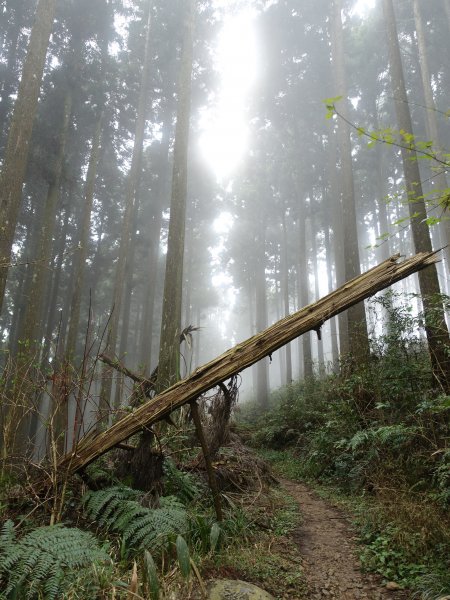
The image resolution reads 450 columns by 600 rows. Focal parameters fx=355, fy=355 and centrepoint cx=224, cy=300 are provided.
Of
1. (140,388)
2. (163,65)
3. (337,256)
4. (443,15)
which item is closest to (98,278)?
(163,65)

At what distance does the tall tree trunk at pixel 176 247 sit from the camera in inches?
267

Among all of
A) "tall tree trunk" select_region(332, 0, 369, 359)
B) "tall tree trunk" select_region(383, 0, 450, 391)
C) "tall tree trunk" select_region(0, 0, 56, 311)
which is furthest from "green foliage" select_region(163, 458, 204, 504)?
"tall tree trunk" select_region(332, 0, 369, 359)

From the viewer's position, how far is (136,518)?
10.2 ft

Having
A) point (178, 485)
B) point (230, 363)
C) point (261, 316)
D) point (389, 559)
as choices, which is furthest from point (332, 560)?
point (261, 316)

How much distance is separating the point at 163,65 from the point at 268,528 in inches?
764

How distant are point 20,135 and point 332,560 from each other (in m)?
8.36

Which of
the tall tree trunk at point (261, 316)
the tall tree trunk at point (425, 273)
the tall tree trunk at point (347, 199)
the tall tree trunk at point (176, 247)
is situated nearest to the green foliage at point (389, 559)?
the tall tree trunk at point (425, 273)

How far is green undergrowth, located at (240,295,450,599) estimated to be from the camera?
3.09 metres

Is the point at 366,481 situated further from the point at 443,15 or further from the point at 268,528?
the point at 443,15

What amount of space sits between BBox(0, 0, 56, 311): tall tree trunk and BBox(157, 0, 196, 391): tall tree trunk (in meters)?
3.06

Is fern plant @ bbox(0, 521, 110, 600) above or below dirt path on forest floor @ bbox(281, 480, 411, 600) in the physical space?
above

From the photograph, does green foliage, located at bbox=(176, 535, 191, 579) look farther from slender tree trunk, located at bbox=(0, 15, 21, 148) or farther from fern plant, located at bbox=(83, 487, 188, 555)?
slender tree trunk, located at bbox=(0, 15, 21, 148)

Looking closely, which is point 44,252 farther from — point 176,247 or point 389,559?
point 389,559

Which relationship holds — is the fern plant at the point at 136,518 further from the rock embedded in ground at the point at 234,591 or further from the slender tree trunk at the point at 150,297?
the slender tree trunk at the point at 150,297
